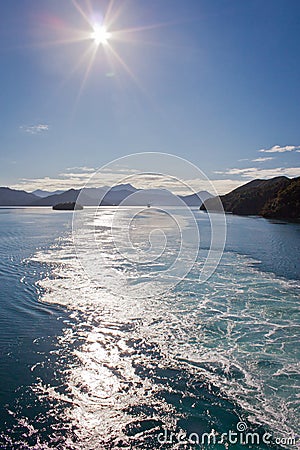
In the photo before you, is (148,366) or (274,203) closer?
(148,366)

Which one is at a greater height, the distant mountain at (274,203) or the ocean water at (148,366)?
the distant mountain at (274,203)

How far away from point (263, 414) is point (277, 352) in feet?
8.80

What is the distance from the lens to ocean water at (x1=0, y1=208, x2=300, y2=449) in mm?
5263

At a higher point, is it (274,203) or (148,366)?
(274,203)

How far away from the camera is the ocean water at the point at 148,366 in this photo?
526 cm

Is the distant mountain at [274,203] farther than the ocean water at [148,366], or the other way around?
the distant mountain at [274,203]

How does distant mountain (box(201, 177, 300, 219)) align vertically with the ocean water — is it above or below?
above

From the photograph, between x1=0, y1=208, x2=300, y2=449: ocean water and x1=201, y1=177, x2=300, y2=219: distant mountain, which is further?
x1=201, y1=177, x2=300, y2=219: distant mountain

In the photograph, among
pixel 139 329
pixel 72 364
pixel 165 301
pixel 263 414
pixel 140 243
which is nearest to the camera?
pixel 263 414

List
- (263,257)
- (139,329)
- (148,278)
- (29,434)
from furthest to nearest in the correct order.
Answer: (263,257)
(148,278)
(139,329)
(29,434)

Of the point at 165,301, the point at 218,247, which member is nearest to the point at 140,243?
the point at 218,247

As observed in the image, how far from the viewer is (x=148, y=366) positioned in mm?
7285

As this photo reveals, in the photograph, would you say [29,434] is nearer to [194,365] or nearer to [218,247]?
[194,365]

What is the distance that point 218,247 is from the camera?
27.0m
